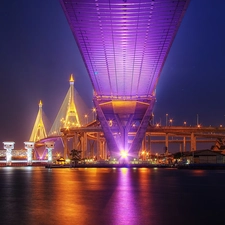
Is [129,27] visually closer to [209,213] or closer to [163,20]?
[163,20]

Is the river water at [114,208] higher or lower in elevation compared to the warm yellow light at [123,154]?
lower

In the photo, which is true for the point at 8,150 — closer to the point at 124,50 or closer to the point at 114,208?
the point at 124,50

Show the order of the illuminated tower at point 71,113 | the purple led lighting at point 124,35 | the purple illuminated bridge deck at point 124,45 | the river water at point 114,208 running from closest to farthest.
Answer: the river water at point 114,208 → the purple led lighting at point 124,35 → the purple illuminated bridge deck at point 124,45 → the illuminated tower at point 71,113

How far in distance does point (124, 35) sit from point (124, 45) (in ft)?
11.3

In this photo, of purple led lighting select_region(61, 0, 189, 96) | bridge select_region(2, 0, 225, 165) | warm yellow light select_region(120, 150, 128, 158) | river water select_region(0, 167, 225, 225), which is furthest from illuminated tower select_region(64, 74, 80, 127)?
river water select_region(0, 167, 225, 225)

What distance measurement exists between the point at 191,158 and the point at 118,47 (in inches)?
1380

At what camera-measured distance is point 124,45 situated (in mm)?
57531

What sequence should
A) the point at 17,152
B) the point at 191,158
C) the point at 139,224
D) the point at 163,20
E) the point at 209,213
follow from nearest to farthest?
the point at 139,224 < the point at 209,213 < the point at 163,20 < the point at 191,158 < the point at 17,152

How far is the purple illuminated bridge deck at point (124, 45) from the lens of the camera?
46875mm

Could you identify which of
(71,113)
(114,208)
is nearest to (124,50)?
(114,208)

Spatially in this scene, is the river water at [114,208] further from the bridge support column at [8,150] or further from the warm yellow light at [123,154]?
the bridge support column at [8,150]

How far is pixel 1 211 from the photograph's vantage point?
1966cm

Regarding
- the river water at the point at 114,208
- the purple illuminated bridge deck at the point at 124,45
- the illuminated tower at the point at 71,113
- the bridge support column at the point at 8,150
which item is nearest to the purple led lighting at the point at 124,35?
the purple illuminated bridge deck at the point at 124,45

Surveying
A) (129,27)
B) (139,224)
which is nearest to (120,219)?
(139,224)
